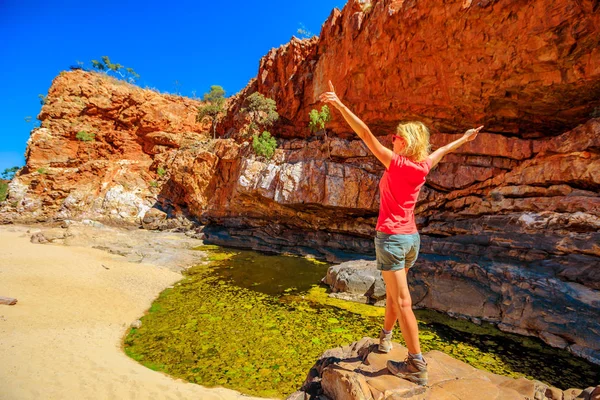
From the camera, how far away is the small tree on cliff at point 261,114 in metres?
23.7

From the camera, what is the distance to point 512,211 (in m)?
12.5

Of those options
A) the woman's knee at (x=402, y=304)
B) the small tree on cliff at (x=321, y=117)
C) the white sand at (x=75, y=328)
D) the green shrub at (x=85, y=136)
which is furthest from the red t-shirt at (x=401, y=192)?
the green shrub at (x=85, y=136)

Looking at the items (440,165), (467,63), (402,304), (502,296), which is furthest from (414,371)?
(440,165)

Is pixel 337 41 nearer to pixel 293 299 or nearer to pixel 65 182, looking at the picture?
pixel 293 299

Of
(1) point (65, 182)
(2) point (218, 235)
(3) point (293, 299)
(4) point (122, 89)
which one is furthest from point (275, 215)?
(4) point (122, 89)

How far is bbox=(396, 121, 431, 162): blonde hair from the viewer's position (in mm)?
2988

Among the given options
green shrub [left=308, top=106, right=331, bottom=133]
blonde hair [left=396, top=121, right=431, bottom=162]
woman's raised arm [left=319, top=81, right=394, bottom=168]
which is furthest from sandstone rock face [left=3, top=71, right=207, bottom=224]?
blonde hair [left=396, top=121, right=431, bottom=162]

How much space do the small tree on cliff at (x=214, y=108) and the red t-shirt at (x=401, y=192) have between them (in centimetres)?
3304

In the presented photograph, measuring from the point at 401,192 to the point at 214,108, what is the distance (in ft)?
114

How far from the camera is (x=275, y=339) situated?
7.09 meters

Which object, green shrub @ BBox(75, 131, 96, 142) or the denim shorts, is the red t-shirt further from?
green shrub @ BBox(75, 131, 96, 142)

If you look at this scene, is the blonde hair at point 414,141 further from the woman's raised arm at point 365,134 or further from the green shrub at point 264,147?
the green shrub at point 264,147

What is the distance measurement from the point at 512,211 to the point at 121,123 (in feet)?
131

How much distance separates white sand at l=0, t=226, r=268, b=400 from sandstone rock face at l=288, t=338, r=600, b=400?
218 centimetres
